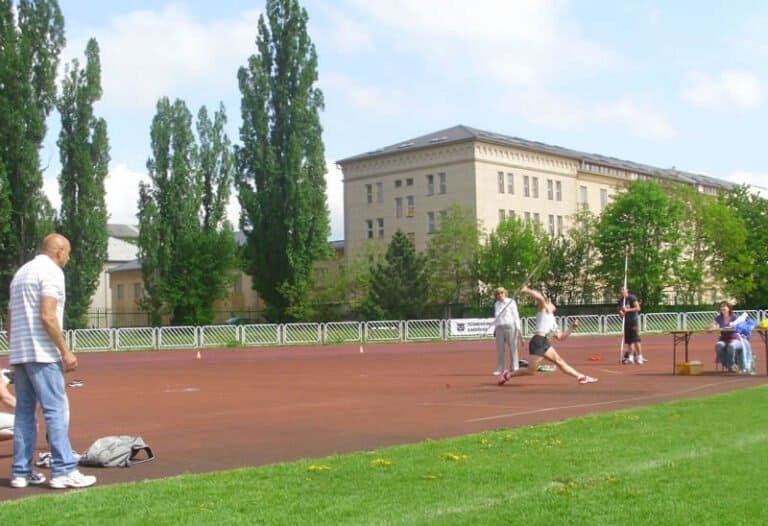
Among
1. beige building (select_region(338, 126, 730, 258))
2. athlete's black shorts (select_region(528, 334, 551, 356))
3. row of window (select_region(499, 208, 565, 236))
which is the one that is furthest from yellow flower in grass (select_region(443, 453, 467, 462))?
row of window (select_region(499, 208, 565, 236))

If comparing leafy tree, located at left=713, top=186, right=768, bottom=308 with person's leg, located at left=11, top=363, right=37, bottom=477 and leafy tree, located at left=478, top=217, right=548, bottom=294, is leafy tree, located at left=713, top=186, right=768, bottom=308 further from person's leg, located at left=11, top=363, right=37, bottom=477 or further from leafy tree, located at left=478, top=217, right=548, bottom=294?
person's leg, located at left=11, top=363, right=37, bottom=477

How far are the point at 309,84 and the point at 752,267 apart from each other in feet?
133

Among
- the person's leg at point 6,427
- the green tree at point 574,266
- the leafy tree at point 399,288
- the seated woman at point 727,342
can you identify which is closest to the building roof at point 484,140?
the green tree at point 574,266

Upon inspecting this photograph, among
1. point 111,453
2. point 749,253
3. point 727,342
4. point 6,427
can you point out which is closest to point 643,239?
point 749,253

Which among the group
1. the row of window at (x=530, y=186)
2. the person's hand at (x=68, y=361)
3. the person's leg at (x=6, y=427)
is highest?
the row of window at (x=530, y=186)

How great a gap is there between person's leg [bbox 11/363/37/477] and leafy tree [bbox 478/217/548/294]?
60.2 m

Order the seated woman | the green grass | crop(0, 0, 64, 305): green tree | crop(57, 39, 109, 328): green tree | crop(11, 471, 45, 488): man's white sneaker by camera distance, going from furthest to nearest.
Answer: crop(57, 39, 109, 328): green tree < crop(0, 0, 64, 305): green tree < the seated woman < crop(11, 471, 45, 488): man's white sneaker < the green grass

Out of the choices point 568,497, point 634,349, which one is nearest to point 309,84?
point 634,349

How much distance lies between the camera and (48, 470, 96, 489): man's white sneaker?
798 cm

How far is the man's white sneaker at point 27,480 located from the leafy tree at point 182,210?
185 ft

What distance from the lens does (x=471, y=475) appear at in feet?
26.0

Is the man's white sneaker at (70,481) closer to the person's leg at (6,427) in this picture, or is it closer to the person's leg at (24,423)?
the person's leg at (24,423)

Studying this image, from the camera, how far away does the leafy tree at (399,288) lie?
60906 millimetres

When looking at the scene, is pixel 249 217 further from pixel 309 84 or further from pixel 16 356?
pixel 16 356
